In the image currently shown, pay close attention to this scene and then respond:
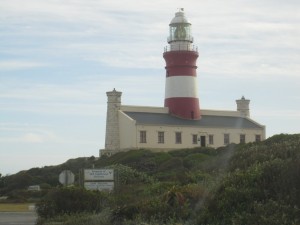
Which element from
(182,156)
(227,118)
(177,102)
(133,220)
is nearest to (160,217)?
(133,220)

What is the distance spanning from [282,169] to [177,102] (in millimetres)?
50675

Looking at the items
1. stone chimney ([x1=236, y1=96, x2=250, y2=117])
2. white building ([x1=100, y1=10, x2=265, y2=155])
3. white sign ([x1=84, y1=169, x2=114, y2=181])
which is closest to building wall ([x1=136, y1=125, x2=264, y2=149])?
white building ([x1=100, y1=10, x2=265, y2=155])

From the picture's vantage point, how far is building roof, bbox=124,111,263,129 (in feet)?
197

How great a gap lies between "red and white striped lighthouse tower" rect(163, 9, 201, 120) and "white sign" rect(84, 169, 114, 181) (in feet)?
124

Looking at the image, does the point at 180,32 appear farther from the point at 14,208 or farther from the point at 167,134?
the point at 14,208

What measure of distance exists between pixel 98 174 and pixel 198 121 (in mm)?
39976

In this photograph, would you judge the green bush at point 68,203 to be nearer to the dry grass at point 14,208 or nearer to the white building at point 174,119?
the dry grass at point 14,208

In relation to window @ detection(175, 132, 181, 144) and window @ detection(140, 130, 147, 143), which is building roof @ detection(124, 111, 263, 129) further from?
window @ detection(175, 132, 181, 144)

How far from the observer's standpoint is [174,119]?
61750 millimetres

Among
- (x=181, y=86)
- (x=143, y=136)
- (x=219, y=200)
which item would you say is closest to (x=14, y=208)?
(x=219, y=200)

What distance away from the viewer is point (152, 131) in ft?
193

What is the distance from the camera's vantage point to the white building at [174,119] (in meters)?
59.3

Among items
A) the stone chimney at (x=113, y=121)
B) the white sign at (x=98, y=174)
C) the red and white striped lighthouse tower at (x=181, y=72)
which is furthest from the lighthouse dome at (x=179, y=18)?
the white sign at (x=98, y=174)

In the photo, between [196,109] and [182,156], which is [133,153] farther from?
[196,109]
